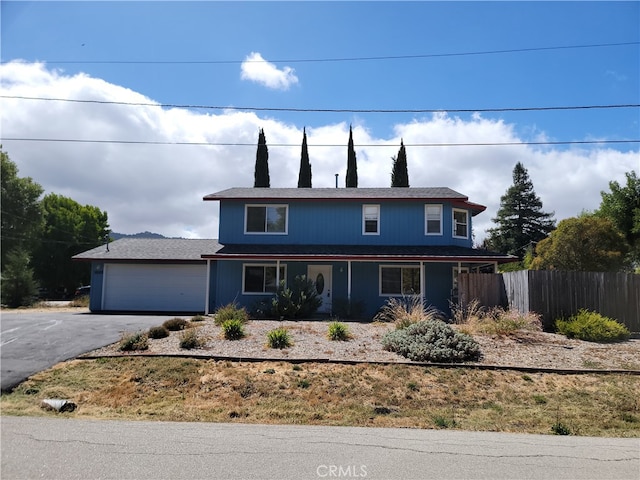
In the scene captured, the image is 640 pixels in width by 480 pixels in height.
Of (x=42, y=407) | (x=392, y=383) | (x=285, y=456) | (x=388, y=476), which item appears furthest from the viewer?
(x=392, y=383)

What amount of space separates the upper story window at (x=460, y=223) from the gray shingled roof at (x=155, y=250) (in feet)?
35.7

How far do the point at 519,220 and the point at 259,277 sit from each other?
39.2m

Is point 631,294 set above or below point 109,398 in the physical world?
above

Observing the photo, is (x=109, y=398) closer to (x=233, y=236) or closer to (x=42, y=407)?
(x=42, y=407)

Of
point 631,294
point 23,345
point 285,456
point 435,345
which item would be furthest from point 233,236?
point 285,456

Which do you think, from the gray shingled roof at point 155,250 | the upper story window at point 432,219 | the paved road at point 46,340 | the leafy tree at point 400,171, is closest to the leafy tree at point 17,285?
the gray shingled roof at point 155,250

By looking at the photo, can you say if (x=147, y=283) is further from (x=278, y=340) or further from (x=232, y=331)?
(x=278, y=340)

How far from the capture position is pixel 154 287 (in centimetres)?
2266

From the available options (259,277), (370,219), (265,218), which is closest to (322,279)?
(259,277)

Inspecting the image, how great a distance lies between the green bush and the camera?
1327 cm

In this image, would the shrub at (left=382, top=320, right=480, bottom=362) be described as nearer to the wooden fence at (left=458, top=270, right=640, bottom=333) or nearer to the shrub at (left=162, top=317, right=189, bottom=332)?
the wooden fence at (left=458, top=270, right=640, bottom=333)

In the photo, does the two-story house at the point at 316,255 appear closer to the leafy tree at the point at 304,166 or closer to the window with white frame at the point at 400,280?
the window with white frame at the point at 400,280

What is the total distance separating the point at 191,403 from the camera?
8719mm

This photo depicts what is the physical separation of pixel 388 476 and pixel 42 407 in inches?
252
